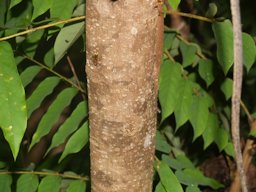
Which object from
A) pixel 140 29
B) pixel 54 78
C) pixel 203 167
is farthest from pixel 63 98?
pixel 203 167

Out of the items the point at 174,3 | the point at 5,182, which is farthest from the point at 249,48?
the point at 5,182

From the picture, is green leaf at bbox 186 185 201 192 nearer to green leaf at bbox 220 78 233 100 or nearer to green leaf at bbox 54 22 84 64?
green leaf at bbox 220 78 233 100

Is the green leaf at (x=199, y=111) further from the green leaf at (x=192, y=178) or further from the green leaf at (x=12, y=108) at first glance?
the green leaf at (x=12, y=108)


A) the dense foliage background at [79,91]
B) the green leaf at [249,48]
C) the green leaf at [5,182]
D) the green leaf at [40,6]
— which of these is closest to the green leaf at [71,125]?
the dense foliage background at [79,91]

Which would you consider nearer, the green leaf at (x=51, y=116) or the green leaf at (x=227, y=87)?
the green leaf at (x=51, y=116)

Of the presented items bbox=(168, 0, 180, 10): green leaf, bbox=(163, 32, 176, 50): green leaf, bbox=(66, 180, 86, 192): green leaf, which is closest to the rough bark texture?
bbox=(168, 0, 180, 10): green leaf

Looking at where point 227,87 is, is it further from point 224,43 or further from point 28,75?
point 28,75
